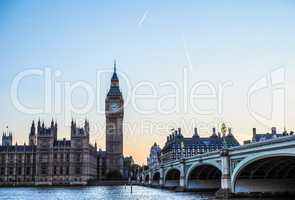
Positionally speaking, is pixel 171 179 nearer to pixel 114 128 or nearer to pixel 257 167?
pixel 257 167

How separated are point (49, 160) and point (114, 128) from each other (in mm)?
32877

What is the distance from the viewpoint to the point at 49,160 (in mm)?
128375

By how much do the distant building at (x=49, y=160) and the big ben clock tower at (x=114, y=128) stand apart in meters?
18.8

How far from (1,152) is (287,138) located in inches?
4294

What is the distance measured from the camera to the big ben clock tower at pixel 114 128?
150750 millimetres

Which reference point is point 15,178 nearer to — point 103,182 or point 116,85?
point 103,182

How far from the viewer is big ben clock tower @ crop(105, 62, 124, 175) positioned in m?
151

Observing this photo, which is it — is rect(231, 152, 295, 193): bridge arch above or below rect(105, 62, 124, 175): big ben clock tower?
below

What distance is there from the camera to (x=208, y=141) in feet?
418

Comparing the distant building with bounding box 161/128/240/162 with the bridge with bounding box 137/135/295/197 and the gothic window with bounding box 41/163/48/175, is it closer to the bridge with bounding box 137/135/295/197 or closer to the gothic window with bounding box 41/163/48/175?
the gothic window with bounding box 41/163/48/175

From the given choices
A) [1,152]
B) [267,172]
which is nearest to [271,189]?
[267,172]

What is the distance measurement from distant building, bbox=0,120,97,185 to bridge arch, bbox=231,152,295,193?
8411 centimetres

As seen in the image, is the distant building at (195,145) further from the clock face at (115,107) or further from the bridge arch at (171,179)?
the clock face at (115,107)

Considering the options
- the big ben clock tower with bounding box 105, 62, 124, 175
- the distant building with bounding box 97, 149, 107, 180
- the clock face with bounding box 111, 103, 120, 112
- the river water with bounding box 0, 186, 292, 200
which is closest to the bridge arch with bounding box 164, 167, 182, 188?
the river water with bounding box 0, 186, 292, 200
